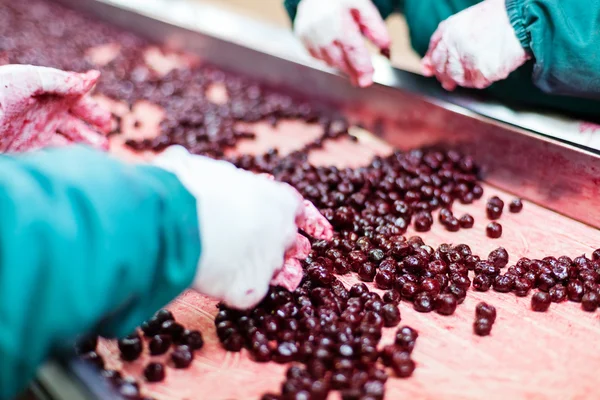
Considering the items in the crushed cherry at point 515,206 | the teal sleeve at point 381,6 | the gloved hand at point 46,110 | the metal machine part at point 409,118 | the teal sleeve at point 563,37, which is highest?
the teal sleeve at point 563,37

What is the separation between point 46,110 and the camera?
2.30 m

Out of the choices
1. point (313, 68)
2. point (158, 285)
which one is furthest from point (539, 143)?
point (158, 285)

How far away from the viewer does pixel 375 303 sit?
6.19ft

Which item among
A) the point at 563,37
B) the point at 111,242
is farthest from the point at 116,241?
the point at 563,37

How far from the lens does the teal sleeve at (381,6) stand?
3.24 m

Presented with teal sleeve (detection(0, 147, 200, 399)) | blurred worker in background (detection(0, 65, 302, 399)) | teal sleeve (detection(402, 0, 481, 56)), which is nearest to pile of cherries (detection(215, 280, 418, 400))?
blurred worker in background (detection(0, 65, 302, 399))

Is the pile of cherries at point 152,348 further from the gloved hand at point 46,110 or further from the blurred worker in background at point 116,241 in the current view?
the gloved hand at point 46,110

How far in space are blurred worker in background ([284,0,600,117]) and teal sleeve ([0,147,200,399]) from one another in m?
1.56

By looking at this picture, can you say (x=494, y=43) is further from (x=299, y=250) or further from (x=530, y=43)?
(x=299, y=250)

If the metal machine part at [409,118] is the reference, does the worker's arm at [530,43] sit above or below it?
above

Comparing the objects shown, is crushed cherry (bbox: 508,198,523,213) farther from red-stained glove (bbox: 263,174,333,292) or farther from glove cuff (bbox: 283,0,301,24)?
glove cuff (bbox: 283,0,301,24)

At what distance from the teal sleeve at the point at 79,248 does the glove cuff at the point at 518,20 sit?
5.31ft

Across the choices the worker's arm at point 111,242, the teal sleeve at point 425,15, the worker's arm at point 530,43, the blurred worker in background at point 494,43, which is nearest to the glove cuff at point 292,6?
the blurred worker in background at point 494,43

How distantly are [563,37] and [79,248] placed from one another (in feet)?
6.41
